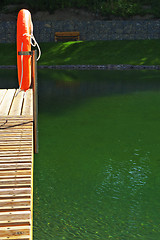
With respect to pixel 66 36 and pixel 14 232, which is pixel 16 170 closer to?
pixel 14 232

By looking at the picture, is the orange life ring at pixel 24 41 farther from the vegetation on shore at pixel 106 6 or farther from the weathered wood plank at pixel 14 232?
the vegetation on shore at pixel 106 6

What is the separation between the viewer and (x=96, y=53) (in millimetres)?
32812

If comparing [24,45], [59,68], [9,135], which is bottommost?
[59,68]

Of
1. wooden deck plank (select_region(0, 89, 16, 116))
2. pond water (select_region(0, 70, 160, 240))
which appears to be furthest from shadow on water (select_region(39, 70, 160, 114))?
wooden deck plank (select_region(0, 89, 16, 116))

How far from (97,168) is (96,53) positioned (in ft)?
82.2

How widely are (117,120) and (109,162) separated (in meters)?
4.32

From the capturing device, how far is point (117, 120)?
524 inches

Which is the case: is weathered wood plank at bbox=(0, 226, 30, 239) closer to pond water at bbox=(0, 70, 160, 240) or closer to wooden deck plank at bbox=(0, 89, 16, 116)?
pond water at bbox=(0, 70, 160, 240)

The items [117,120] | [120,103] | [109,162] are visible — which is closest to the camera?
[109,162]

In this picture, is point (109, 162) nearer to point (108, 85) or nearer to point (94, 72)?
point (108, 85)

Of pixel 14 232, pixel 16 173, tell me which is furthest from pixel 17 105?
pixel 14 232

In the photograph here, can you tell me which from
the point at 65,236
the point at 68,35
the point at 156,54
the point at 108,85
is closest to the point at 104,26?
the point at 68,35

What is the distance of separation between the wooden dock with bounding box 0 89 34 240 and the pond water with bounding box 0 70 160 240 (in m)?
1.06

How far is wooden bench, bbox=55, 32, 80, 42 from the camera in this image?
36531mm
